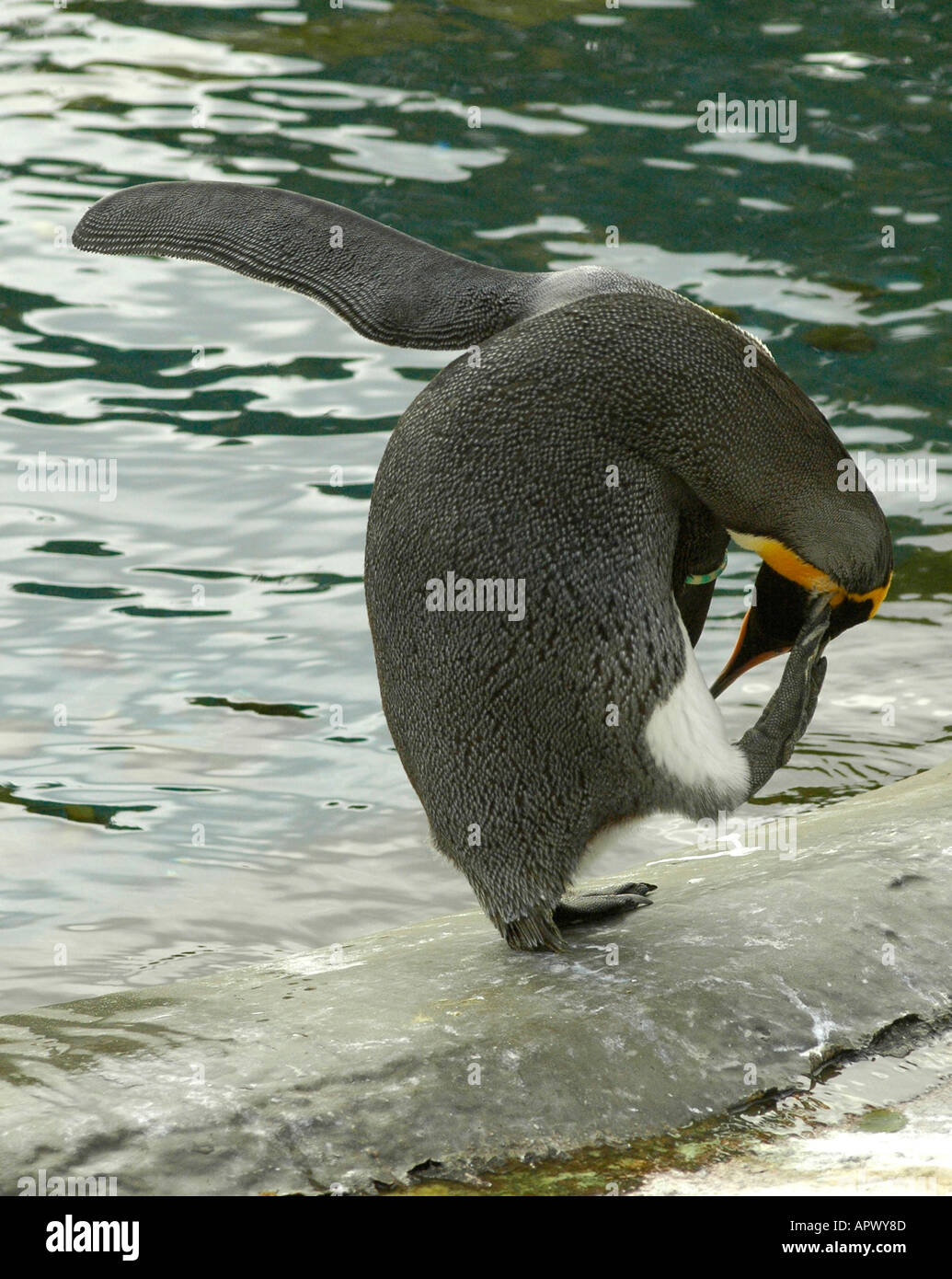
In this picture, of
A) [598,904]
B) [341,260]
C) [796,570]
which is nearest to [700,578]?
[796,570]

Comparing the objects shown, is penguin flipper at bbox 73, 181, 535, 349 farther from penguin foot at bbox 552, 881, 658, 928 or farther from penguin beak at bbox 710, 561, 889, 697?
penguin foot at bbox 552, 881, 658, 928

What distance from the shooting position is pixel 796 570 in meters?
3.40

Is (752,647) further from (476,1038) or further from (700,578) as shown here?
(476,1038)

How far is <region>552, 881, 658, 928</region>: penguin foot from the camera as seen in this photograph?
11.9 feet

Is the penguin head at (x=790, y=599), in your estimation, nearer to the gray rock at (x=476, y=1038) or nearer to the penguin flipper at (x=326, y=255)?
the gray rock at (x=476, y=1038)

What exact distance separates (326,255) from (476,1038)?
5.48ft

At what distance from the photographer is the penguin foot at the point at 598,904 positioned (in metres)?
3.62

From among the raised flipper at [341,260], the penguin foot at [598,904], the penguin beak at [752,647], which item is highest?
the raised flipper at [341,260]

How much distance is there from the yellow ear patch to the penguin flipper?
2.19ft

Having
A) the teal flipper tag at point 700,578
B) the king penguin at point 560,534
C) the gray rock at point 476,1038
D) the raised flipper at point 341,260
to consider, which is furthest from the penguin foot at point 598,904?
the raised flipper at point 341,260

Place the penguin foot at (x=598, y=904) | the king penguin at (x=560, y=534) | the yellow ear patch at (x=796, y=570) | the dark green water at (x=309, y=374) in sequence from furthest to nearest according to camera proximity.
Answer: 1. the dark green water at (x=309, y=374)
2. the penguin foot at (x=598, y=904)
3. the yellow ear patch at (x=796, y=570)
4. the king penguin at (x=560, y=534)

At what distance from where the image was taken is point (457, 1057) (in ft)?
9.60

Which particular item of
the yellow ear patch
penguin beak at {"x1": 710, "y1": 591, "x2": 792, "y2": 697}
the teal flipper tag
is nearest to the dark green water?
penguin beak at {"x1": 710, "y1": 591, "x2": 792, "y2": 697}

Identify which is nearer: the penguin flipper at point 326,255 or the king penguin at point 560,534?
the king penguin at point 560,534
